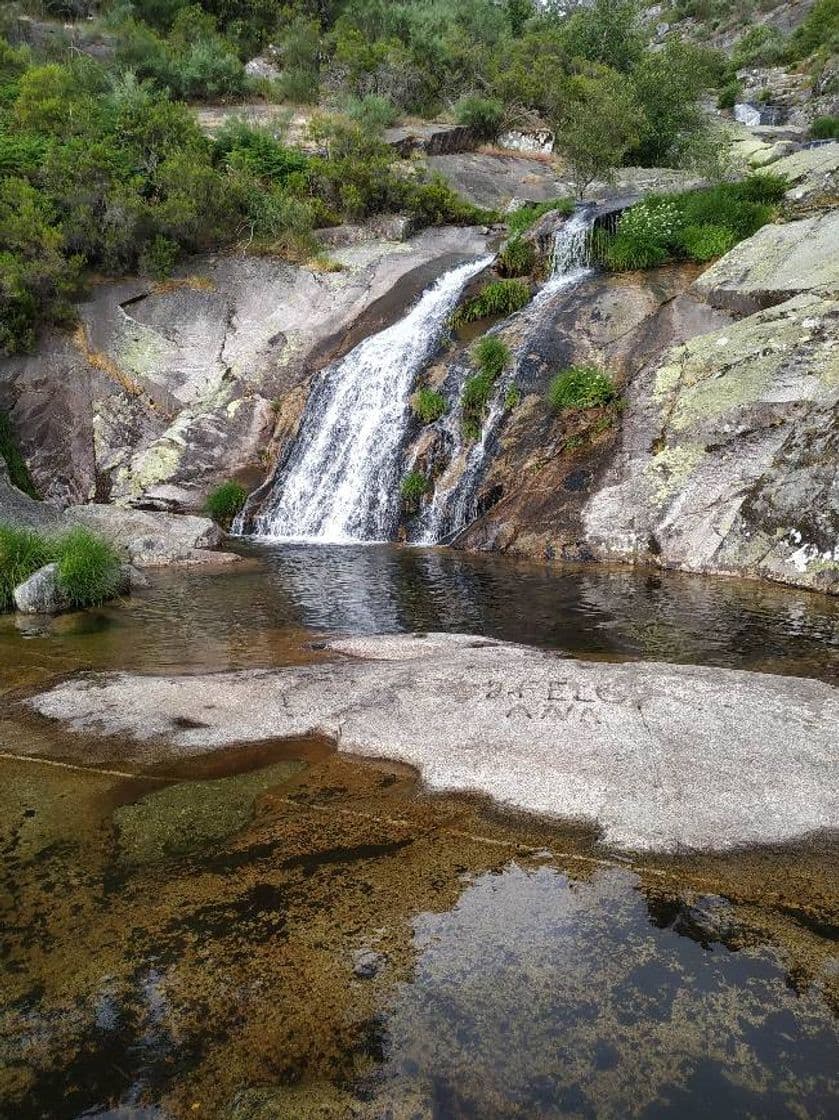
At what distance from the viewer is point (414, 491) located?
15.0 m

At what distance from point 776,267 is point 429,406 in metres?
7.38

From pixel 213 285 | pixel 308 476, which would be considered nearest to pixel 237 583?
pixel 308 476

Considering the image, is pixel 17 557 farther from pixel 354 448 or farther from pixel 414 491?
pixel 354 448

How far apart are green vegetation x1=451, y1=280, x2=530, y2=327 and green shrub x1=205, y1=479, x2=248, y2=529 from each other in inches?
263

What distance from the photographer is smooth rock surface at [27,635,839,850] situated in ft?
13.6

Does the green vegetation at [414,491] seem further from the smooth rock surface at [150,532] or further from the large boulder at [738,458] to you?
the smooth rock surface at [150,532]

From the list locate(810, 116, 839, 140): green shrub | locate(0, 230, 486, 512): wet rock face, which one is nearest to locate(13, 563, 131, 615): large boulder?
locate(0, 230, 486, 512): wet rock face

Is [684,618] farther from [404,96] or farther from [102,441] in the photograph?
[404,96]

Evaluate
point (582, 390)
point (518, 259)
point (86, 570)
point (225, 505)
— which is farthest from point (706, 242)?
point (86, 570)

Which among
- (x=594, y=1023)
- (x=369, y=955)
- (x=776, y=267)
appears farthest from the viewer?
(x=776, y=267)

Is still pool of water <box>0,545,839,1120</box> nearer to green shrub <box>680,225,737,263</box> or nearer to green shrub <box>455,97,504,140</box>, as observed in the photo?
green shrub <box>680,225,737,263</box>

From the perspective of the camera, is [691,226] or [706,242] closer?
[706,242]

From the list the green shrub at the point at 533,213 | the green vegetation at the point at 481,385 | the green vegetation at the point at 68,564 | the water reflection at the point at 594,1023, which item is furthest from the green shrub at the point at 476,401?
the water reflection at the point at 594,1023

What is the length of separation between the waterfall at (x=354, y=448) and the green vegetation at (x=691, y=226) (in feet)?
14.3
